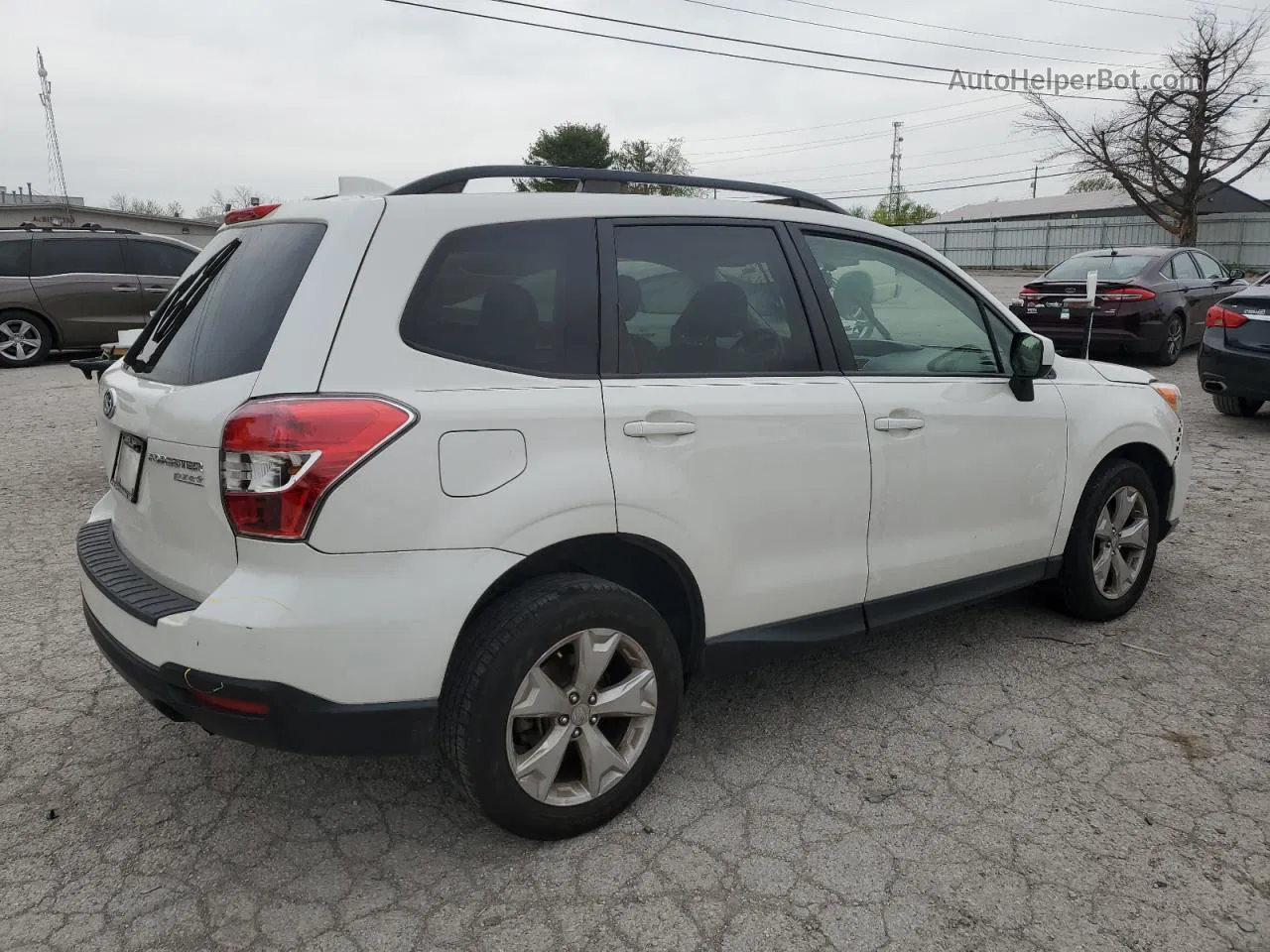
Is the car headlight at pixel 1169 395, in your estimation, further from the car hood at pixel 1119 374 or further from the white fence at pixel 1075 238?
the white fence at pixel 1075 238

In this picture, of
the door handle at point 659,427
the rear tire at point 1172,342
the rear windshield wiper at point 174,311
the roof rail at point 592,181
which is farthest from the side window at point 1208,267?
the rear windshield wiper at point 174,311

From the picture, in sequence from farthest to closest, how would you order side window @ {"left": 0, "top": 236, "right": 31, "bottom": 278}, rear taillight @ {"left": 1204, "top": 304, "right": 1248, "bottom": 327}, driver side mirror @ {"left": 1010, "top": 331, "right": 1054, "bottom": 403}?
side window @ {"left": 0, "top": 236, "right": 31, "bottom": 278}
rear taillight @ {"left": 1204, "top": 304, "right": 1248, "bottom": 327}
driver side mirror @ {"left": 1010, "top": 331, "right": 1054, "bottom": 403}

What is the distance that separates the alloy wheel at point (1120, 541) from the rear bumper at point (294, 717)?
2.99 meters

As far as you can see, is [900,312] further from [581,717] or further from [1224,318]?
[1224,318]

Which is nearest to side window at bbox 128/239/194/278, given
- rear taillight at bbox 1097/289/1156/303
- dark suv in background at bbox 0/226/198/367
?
dark suv in background at bbox 0/226/198/367

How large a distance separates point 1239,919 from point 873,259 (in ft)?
7.50

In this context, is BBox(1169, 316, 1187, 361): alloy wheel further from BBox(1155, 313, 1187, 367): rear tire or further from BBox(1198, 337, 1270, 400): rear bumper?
BBox(1198, 337, 1270, 400): rear bumper

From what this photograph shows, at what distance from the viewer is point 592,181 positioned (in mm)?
2914

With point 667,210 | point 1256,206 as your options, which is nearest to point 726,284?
point 667,210

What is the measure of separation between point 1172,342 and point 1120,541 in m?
9.63

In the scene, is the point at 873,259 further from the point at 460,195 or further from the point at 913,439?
the point at 460,195

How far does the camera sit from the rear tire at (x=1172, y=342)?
1208 centimetres

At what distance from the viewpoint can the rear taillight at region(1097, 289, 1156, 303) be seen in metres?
11.8

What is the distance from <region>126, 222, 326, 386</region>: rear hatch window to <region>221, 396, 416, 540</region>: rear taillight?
7.8 inches
